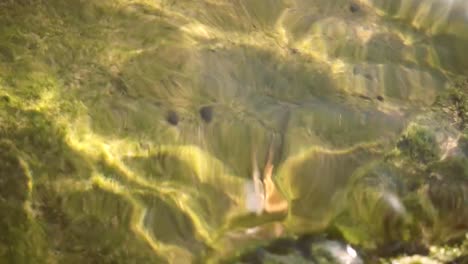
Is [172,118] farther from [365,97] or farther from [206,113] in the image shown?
[365,97]

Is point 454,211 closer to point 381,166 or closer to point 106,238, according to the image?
point 381,166

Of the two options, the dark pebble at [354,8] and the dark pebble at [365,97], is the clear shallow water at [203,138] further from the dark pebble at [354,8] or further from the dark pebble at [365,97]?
the dark pebble at [354,8]

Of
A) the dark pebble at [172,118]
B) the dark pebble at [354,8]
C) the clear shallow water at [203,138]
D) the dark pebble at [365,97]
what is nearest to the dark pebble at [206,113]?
the clear shallow water at [203,138]

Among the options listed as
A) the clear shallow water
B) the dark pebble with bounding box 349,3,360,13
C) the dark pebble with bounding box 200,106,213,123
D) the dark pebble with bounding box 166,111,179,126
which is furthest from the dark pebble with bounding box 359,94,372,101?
the dark pebble with bounding box 166,111,179,126

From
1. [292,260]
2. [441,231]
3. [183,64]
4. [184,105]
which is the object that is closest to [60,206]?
[184,105]

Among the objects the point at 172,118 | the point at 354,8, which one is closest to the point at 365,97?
the point at 354,8

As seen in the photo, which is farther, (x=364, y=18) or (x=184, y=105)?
(x=364, y=18)

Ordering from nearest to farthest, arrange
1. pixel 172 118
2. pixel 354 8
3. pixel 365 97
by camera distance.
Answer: pixel 172 118 < pixel 365 97 < pixel 354 8
